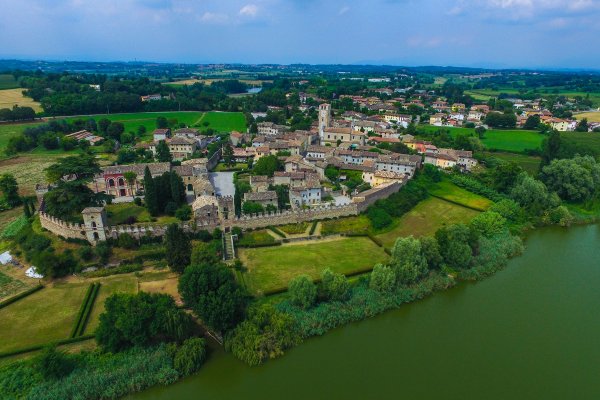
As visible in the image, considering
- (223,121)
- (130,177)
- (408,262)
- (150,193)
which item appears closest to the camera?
(408,262)

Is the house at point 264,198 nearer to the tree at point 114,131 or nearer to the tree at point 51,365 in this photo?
the tree at point 51,365

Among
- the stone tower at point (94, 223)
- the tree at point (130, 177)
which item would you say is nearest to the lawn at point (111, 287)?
the stone tower at point (94, 223)

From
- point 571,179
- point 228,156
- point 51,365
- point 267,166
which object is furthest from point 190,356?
point 571,179

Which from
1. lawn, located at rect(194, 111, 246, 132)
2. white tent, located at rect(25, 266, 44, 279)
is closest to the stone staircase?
white tent, located at rect(25, 266, 44, 279)

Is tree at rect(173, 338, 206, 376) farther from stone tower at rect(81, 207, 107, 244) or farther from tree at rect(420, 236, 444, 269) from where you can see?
tree at rect(420, 236, 444, 269)

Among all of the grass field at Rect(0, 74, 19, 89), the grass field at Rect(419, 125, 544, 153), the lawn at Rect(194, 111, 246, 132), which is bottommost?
the grass field at Rect(419, 125, 544, 153)

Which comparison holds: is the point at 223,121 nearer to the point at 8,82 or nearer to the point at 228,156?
the point at 228,156
